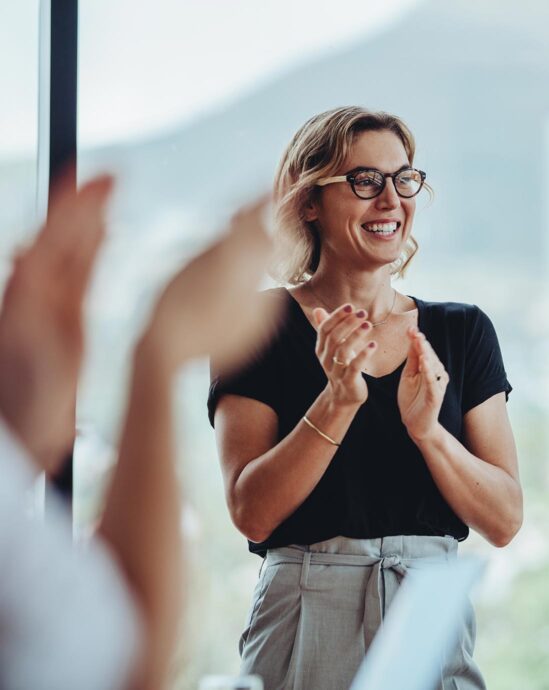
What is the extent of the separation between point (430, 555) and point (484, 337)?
355mm

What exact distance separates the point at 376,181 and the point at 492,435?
41 centimetres

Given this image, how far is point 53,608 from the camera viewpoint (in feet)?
1.40

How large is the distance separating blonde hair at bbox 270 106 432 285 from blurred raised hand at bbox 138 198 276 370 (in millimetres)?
931

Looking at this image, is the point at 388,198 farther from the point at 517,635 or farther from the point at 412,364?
the point at 517,635

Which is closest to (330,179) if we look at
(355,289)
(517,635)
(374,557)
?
(355,289)

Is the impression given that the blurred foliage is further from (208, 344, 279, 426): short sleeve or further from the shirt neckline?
(208, 344, 279, 426): short sleeve

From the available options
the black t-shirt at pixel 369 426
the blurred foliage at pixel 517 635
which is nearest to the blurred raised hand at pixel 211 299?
the black t-shirt at pixel 369 426

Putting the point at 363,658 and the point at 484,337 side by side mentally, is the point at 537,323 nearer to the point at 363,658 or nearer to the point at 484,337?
the point at 484,337

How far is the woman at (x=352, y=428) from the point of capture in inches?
48.5

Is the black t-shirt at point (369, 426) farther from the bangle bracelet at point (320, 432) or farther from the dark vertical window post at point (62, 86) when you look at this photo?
the dark vertical window post at point (62, 86)

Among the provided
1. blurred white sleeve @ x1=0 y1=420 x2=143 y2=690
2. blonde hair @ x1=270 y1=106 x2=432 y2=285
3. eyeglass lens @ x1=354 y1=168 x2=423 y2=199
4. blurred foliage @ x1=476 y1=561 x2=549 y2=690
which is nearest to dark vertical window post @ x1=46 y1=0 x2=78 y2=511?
blonde hair @ x1=270 y1=106 x2=432 y2=285

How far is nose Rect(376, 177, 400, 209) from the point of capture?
1.36m

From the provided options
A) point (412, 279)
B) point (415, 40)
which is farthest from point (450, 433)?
point (415, 40)

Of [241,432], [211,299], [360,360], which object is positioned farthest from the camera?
[241,432]
